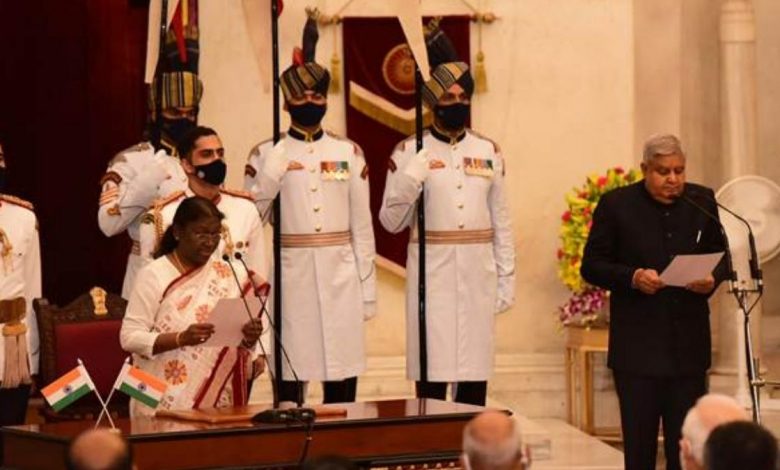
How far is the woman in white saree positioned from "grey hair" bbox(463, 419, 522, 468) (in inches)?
105

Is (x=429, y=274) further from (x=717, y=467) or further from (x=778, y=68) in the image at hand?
(x=717, y=467)

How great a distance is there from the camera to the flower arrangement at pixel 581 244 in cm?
1079

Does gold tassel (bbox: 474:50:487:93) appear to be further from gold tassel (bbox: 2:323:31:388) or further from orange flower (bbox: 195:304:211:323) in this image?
orange flower (bbox: 195:304:211:323)

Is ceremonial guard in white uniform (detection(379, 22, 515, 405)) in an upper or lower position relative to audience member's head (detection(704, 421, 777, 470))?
upper

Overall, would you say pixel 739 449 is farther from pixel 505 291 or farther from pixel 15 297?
pixel 505 291

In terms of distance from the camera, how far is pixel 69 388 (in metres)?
6.79

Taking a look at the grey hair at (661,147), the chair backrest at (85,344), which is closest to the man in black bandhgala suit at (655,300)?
the grey hair at (661,147)

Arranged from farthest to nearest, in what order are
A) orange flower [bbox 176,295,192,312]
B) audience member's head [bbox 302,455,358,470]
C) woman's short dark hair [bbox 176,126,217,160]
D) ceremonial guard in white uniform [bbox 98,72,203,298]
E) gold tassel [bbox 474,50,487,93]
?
1. gold tassel [bbox 474,50,487,93]
2. ceremonial guard in white uniform [bbox 98,72,203,298]
3. woman's short dark hair [bbox 176,126,217,160]
4. orange flower [bbox 176,295,192,312]
5. audience member's head [bbox 302,455,358,470]

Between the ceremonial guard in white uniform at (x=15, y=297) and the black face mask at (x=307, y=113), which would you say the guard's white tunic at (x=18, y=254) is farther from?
the black face mask at (x=307, y=113)

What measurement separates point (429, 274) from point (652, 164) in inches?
80.2

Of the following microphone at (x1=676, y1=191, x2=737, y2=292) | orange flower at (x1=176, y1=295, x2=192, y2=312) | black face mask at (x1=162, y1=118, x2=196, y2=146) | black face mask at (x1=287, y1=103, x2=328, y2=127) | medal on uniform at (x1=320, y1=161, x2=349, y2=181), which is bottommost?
orange flower at (x1=176, y1=295, x2=192, y2=312)

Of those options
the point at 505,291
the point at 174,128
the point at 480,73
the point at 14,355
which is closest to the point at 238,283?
the point at 14,355

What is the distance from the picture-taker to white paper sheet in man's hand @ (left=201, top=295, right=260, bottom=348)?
695 cm

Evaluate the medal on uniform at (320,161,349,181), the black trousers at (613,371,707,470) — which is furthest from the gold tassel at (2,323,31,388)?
the black trousers at (613,371,707,470)
